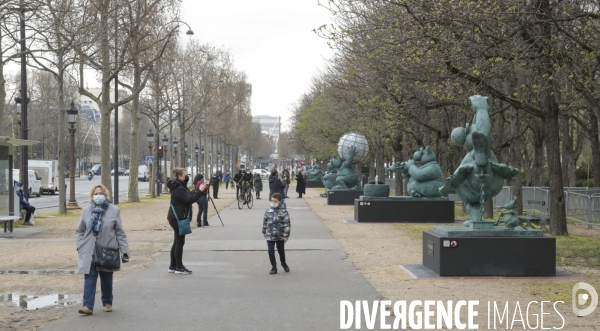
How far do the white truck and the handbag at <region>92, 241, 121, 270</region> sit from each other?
4938 cm

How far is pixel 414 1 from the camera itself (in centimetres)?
1670

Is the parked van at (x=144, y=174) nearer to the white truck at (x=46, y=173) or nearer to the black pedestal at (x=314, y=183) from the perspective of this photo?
the black pedestal at (x=314, y=183)

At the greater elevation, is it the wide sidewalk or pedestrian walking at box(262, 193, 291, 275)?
pedestrian walking at box(262, 193, 291, 275)

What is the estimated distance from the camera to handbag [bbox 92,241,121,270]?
943 centimetres

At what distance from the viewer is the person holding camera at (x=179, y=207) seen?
42.7ft

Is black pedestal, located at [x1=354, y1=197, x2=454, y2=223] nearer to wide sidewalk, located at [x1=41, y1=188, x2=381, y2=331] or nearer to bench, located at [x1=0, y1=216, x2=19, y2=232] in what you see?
wide sidewalk, located at [x1=41, y1=188, x2=381, y2=331]

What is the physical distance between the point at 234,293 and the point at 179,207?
2537 mm

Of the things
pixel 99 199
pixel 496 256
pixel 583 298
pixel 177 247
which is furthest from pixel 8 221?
pixel 583 298

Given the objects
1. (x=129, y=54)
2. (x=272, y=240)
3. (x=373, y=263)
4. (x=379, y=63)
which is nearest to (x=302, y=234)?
(x=379, y=63)

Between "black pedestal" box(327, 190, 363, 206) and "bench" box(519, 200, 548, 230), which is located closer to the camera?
"bench" box(519, 200, 548, 230)

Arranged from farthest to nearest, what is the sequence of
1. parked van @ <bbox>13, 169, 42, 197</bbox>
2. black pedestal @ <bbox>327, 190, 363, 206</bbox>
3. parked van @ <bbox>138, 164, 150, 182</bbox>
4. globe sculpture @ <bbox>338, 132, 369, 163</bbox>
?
parked van @ <bbox>138, 164, 150, 182</bbox> < parked van @ <bbox>13, 169, 42, 197</bbox> < globe sculpture @ <bbox>338, 132, 369, 163</bbox> < black pedestal @ <bbox>327, 190, 363, 206</bbox>

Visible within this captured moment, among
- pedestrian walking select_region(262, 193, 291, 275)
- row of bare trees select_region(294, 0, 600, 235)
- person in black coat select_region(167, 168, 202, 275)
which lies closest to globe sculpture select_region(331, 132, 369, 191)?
row of bare trees select_region(294, 0, 600, 235)

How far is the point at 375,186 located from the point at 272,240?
13983 millimetres

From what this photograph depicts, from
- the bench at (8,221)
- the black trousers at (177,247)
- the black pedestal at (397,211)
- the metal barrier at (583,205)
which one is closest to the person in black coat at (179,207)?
the black trousers at (177,247)
